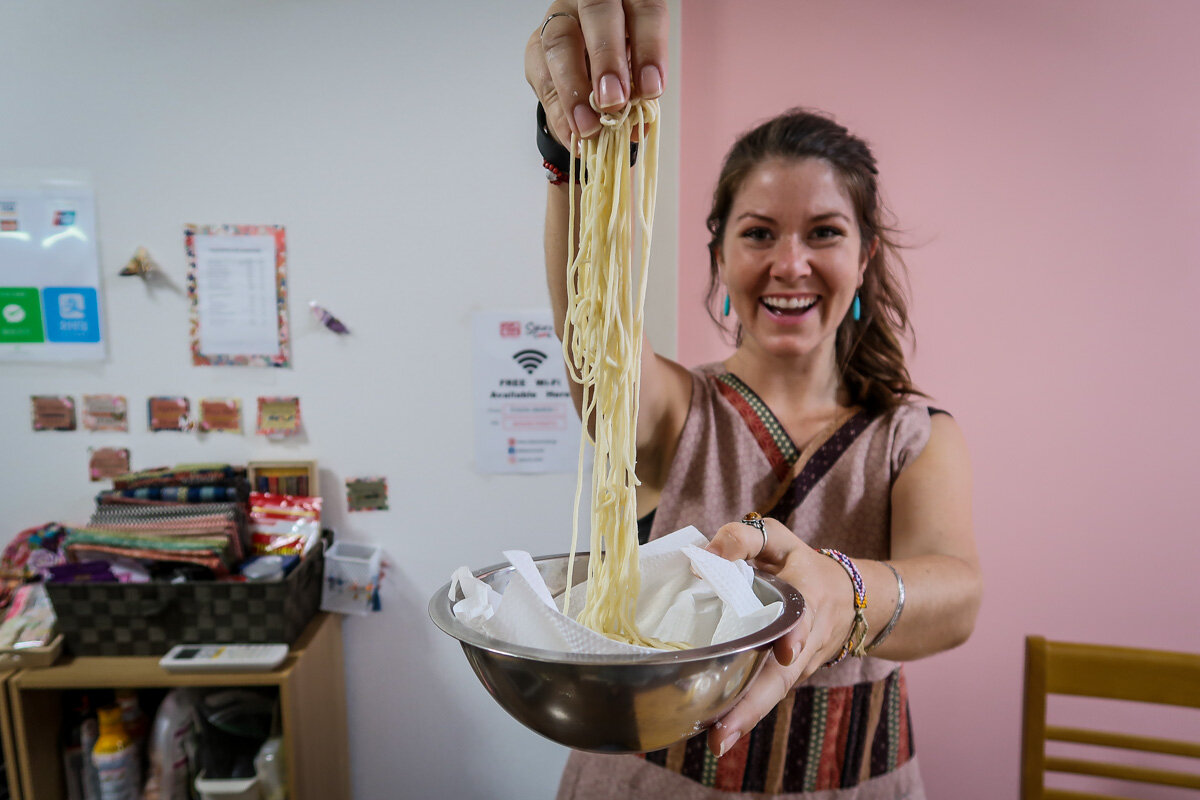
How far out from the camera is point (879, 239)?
1.08m

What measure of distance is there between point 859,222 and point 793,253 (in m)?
0.15

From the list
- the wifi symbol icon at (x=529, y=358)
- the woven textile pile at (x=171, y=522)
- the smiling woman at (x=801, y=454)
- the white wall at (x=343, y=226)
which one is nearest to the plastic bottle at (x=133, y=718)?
the woven textile pile at (x=171, y=522)

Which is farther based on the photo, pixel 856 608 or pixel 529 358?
pixel 529 358

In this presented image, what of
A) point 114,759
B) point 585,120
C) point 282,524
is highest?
point 585,120

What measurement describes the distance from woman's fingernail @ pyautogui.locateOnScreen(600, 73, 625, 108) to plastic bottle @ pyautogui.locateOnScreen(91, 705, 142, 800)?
1.64 meters

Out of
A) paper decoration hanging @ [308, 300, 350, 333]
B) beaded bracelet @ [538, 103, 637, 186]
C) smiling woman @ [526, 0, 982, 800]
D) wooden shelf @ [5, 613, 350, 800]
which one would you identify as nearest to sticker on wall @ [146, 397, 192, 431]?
paper decoration hanging @ [308, 300, 350, 333]

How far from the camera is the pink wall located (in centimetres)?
150

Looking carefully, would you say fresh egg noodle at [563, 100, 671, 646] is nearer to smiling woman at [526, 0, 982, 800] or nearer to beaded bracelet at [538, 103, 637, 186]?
beaded bracelet at [538, 103, 637, 186]

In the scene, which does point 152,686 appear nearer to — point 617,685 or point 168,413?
point 168,413

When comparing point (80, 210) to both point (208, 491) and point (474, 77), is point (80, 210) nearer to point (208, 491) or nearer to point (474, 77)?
point (208, 491)

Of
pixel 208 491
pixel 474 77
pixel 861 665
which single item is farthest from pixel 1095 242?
pixel 208 491

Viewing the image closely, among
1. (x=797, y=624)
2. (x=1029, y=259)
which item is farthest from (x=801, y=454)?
(x=1029, y=259)

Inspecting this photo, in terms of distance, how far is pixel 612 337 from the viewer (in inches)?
24.7

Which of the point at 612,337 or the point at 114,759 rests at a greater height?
the point at 612,337
